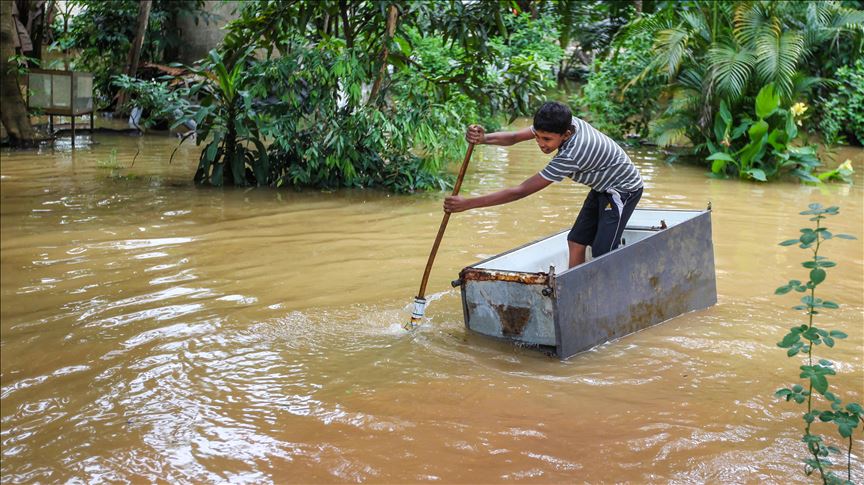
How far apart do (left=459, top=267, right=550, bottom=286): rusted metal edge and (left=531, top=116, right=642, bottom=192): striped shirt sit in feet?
1.80

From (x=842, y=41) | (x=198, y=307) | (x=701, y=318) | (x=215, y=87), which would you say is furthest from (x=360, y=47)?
(x=842, y=41)

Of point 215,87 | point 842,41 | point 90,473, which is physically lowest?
point 90,473

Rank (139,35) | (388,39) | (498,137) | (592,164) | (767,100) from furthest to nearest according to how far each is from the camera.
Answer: (139,35) → (767,100) → (388,39) → (498,137) → (592,164)

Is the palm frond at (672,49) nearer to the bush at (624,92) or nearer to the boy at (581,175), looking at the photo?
the bush at (624,92)

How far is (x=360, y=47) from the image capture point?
347 inches

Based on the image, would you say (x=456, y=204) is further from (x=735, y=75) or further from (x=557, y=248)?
(x=735, y=75)

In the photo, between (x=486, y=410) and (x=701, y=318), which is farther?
(x=701, y=318)

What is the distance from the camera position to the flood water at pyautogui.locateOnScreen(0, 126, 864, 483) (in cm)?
356

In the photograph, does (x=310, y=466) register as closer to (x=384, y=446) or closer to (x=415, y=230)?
(x=384, y=446)

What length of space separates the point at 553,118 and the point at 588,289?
3.17 feet

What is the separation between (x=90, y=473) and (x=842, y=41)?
1305 cm

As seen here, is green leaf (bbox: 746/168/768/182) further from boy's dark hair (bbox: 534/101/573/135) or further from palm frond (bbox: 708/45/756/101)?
boy's dark hair (bbox: 534/101/573/135)

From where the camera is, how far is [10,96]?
11.0 m

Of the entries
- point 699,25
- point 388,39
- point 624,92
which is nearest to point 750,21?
point 699,25
